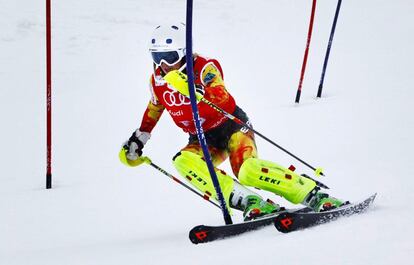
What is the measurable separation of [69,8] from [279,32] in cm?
497

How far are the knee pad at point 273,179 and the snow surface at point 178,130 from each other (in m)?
0.31

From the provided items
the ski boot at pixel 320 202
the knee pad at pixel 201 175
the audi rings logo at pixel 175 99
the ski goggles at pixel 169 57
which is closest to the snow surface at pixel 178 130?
the ski boot at pixel 320 202

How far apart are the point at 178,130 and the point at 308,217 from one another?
5386 mm

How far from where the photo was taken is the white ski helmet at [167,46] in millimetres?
4227

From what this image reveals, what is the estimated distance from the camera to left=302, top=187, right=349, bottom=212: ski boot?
400 cm

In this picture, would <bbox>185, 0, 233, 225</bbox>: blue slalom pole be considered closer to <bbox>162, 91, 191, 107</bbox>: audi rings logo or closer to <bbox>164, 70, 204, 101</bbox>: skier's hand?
<bbox>164, 70, 204, 101</bbox>: skier's hand

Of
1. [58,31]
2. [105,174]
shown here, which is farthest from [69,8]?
[105,174]

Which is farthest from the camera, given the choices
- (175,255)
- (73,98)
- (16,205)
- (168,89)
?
Answer: (73,98)

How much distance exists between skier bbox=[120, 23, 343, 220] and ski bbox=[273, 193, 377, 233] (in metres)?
0.13

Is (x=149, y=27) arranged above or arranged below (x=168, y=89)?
below

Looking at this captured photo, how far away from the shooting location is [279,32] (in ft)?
46.6

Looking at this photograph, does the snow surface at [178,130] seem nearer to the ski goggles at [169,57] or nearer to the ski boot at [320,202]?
the ski boot at [320,202]

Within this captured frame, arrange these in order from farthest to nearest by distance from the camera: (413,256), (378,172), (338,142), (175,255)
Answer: (338,142) → (378,172) → (175,255) → (413,256)

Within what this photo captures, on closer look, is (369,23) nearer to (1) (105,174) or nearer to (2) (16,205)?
(1) (105,174)
